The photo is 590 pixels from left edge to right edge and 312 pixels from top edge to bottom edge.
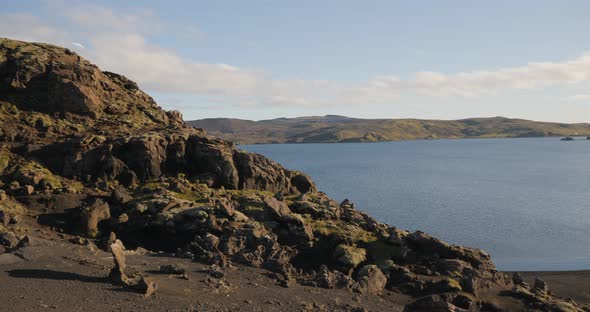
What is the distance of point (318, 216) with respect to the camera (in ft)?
209

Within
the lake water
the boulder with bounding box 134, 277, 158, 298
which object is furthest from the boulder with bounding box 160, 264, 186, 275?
the lake water

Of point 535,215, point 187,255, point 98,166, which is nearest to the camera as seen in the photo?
point 187,255

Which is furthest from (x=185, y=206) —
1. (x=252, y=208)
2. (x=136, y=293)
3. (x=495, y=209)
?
(x=495, y=209)

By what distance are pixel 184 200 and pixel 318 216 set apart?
58.7 ft

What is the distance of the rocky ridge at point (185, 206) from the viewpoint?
49562 mm

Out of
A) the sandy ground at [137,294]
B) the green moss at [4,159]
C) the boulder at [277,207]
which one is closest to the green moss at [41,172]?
the green moss at [4,159]

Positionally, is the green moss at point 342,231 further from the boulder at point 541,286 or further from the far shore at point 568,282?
the far shore at point 568,282

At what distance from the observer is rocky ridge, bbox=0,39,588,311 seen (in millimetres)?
49562

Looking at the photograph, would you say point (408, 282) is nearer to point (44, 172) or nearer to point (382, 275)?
point (382, 275)

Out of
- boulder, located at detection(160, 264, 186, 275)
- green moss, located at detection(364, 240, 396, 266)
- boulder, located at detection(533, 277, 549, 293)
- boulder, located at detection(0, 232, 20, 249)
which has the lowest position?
boulder, located at detection(533, 277, 549, 293)

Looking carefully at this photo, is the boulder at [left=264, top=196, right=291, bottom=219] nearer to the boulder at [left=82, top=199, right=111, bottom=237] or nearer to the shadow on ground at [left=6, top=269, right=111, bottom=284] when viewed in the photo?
the boulder at [left=82, top=199, right=111, bottom=237]

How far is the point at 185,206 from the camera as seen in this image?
192 ft

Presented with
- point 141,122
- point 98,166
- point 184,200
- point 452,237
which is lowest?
point 452,237

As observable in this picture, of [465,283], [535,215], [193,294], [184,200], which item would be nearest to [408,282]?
[465,283]
